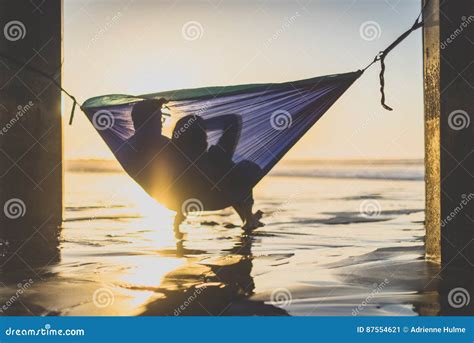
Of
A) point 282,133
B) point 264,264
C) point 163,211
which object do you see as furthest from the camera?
point 163,211

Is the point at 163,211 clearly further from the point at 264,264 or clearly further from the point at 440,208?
the point at 440,208

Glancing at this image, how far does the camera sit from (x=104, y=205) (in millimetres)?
12492

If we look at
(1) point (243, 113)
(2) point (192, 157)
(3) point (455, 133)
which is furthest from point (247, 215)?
(3) point (455, 133)

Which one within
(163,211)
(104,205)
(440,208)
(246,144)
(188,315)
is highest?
(440,208)

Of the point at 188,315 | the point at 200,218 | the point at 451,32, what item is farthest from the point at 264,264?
the point at 200,218

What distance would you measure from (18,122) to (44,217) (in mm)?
1055

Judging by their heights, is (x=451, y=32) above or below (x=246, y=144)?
above

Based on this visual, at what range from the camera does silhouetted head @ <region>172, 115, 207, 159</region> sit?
22.3 feet

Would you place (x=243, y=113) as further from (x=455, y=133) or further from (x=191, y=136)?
A: (x=455, y=133)

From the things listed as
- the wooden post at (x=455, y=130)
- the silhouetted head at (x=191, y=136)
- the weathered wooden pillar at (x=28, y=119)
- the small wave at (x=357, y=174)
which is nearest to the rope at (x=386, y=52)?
the wooden post at (x=455, y=130)

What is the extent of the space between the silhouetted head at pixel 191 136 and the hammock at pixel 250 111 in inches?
2.4

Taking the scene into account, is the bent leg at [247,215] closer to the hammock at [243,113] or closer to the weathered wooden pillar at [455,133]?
the hammock at [243,113]

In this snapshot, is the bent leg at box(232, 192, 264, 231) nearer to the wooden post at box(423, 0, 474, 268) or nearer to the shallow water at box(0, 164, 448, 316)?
the shallow water at box(0, 164, 448, 316)

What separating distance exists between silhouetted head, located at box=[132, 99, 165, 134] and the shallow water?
114 centimetres
